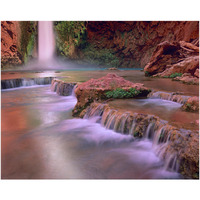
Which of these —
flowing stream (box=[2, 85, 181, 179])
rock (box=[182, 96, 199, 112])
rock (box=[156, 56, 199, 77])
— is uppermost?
rock (box=[156, 56, 199, 77])

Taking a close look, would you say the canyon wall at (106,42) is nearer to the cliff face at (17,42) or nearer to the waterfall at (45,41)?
the cliff face at (17,42)

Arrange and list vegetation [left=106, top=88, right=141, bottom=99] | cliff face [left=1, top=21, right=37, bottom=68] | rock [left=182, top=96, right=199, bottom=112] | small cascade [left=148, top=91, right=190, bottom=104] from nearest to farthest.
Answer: rock [left=182, top=96, right=199, bottom=112]
small cascade [left=148, top=91, right=190, bottom=104]
vegetation [left=106, top=88, right=141, bottom=99]
cliff face [left=1, top=21, right=37, bottom=68]

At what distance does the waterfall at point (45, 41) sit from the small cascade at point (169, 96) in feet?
58.3

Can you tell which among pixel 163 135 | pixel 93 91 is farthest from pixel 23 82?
pixel 163 135

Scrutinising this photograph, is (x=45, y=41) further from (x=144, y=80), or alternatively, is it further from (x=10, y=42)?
(x=144, y=80)

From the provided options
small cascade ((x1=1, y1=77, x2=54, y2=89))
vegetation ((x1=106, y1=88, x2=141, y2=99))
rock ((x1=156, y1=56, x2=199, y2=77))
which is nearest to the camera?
vegetation ((x1=106, y1=88, x2=141, y2=99))

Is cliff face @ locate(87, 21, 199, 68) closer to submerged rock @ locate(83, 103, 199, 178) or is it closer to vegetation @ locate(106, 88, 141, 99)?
vegetation @ locate(106, 88, 141, 99)

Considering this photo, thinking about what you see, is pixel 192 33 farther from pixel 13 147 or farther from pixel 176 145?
pixel 13 147

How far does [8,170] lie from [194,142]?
2.90 meters

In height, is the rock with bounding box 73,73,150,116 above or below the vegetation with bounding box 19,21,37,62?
below

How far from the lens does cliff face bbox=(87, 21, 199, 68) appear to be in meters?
26.2

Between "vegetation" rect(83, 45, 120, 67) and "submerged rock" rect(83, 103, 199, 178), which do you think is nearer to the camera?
"submerged rock" rect(83, 103, 199, 178)

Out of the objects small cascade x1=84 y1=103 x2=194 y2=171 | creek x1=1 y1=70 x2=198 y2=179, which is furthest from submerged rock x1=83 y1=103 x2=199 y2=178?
creek x1=1 y1=70 x2=198 y2=179

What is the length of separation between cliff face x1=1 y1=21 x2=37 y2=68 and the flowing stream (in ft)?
52.7
